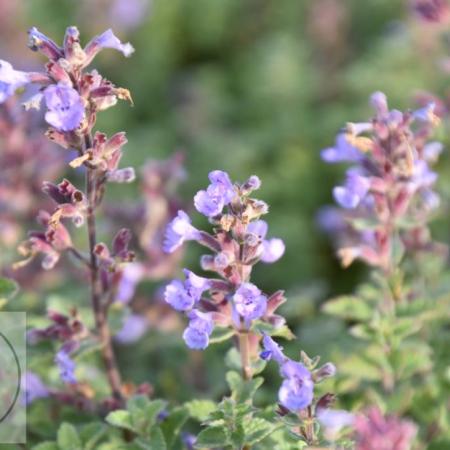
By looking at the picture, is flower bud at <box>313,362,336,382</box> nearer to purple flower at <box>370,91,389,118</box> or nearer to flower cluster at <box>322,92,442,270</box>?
flower cluster at <box>322,92,442,270</box>

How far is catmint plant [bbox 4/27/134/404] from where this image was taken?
2574mm

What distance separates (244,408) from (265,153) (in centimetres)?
366

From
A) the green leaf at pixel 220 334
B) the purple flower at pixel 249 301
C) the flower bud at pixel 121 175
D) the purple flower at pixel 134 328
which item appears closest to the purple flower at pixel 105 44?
the flower bud at pixel 121 175

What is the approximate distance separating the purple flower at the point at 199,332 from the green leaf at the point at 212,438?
274 millimetres

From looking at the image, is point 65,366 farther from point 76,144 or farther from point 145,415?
point 76,144

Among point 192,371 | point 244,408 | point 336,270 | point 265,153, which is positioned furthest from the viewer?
point 265,153

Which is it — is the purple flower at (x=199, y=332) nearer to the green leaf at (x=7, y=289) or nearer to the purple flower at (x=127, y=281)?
the green leaf at (x=7, y=289)

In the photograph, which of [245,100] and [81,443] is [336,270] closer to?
[245,100]

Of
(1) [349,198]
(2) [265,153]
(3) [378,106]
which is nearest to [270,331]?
(1) [349,198]

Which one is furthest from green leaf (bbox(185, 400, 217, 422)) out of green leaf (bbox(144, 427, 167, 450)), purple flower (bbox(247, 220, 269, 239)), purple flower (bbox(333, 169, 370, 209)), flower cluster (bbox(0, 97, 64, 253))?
flower cluster (bbox(0, 97, 64, 253))

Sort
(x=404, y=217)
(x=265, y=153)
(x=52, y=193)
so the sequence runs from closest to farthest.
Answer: (x=52, y=193)
(x=404, y=217)
(x=265, y=153)

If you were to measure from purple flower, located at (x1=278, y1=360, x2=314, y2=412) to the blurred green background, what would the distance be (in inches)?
75.1

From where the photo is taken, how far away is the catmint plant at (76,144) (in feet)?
8.45

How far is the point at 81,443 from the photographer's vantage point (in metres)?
2.90
